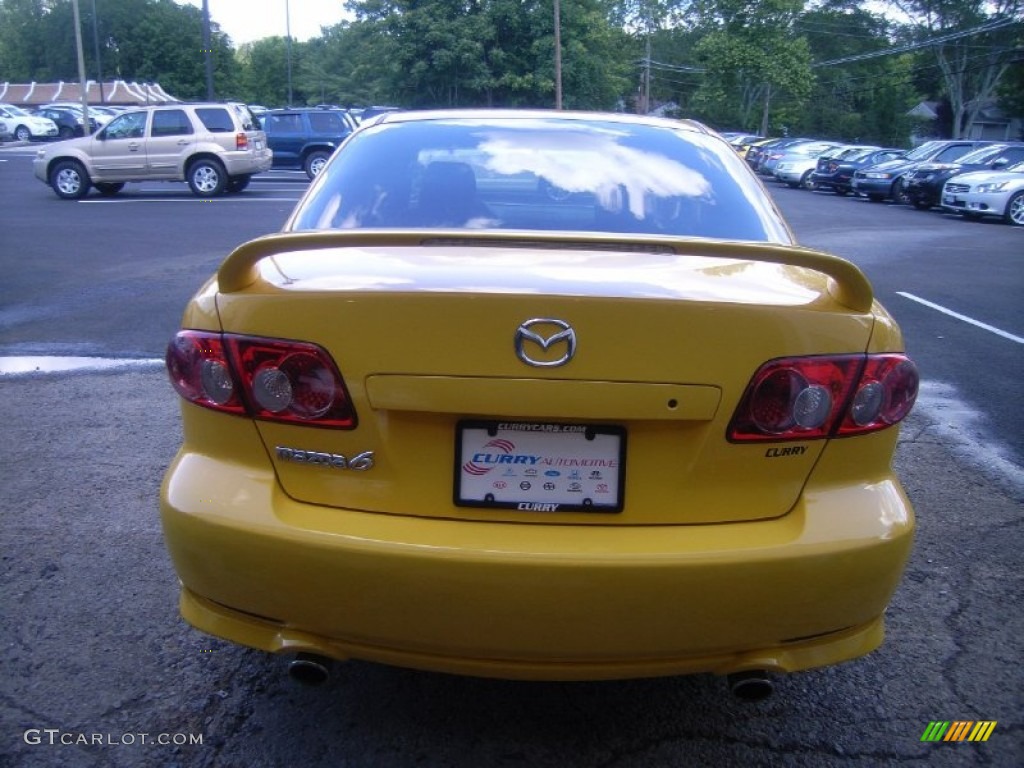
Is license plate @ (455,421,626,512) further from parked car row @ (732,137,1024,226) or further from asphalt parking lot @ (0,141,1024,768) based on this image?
parked car row @ (732,137,1024,226)

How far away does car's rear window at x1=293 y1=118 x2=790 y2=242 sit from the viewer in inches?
119

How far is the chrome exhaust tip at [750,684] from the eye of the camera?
2.22 metres

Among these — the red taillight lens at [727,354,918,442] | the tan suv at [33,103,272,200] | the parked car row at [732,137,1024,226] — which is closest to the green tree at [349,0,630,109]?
the parked car row at [732,137,1024,226]

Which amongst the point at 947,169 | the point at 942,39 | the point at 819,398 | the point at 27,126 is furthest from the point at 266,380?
the point at 942,39

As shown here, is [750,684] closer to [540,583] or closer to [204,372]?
[540,583]

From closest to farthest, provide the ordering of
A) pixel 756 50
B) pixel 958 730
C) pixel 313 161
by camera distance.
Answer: pixel 958 730, pixel 313 161, pixel 756 50

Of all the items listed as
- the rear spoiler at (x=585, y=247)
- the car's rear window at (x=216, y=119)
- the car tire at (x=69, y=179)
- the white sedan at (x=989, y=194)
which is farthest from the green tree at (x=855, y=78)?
the rear spoiler at (x=585, y=247)

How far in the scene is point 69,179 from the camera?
18734mm

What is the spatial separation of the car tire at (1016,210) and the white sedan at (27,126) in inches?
1747

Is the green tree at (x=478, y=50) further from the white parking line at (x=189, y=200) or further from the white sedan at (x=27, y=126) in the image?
the white parking line at (x=189, y=200)

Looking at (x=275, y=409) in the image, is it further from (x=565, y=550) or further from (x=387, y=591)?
(x=565, y=550)

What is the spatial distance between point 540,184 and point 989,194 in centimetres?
1904

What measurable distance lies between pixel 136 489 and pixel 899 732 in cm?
321

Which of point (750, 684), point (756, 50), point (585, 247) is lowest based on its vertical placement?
point (750, 684)
